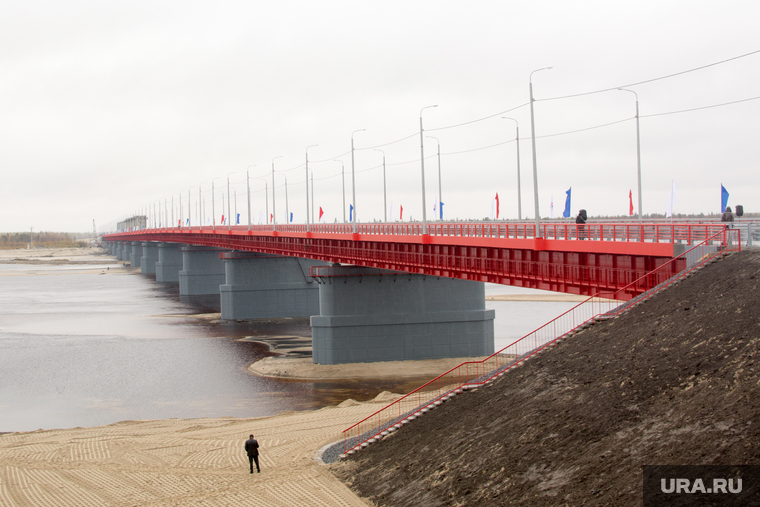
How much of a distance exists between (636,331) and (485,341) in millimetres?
28813

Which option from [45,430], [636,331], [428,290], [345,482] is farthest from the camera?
[428,290]

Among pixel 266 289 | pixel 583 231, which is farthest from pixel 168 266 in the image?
pixel 583 231

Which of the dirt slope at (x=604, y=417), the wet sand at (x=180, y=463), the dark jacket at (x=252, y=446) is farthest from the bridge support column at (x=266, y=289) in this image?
the dirt slope at (x=604, y=417)

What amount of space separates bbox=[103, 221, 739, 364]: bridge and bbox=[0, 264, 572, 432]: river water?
5.02 metres

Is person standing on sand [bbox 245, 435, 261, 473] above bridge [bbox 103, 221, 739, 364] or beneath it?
beneath

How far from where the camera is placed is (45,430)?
32.3 m

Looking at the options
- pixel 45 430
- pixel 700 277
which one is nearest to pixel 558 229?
pixel 700 277

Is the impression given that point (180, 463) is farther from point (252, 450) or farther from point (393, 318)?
point (393, 318)

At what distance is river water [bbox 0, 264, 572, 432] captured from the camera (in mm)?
37656

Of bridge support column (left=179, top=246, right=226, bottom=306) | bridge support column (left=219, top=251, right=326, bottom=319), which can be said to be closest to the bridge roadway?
bridge support column (left=219, top=251, right=326, bottom=319)

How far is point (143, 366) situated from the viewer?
164ft

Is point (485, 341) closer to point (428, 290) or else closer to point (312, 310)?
point (428, 290)

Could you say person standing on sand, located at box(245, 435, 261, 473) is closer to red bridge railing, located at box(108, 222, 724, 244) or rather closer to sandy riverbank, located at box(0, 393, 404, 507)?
sandy riverbank, located at box(0, 393, 404, 507)

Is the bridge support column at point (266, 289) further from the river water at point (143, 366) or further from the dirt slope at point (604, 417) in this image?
the dirt slope at point (604, 417)
